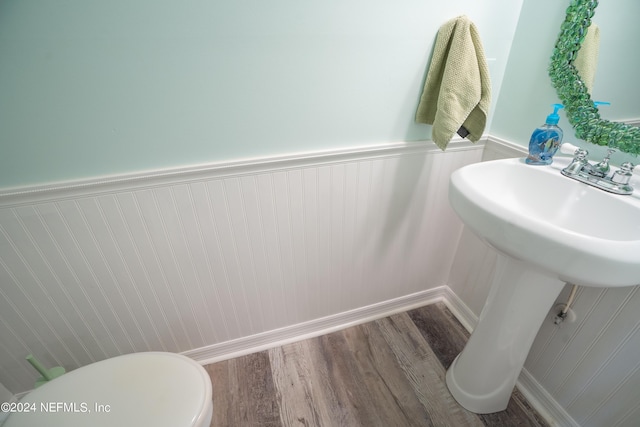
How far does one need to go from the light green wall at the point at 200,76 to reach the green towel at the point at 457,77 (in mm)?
50

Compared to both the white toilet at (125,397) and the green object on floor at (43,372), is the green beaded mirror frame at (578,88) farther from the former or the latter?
the green object on floor at (43,372)

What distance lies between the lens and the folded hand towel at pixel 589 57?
812 millimetres

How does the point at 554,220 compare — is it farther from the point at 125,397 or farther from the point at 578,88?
the point at 125,397

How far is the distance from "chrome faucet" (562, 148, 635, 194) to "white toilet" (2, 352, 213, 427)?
118cm

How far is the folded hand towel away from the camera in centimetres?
81

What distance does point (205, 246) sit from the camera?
39.5 inches

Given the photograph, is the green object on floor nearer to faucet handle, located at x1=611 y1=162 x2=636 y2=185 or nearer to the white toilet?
the white toilet

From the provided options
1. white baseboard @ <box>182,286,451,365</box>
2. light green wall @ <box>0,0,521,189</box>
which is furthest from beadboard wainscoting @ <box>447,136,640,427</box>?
light green wall @ <box>0,0,521,189</box>

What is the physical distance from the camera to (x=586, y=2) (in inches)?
31.5

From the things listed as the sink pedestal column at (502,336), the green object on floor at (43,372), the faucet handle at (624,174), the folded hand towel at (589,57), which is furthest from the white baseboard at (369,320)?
the folded hand towel at (589,57)

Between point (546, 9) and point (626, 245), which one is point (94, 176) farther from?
point (546, 9)

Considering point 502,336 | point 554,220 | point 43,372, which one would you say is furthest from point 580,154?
point 43,372

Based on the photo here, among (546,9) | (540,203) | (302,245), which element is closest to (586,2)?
(546,9)

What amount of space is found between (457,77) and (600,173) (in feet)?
1.54
